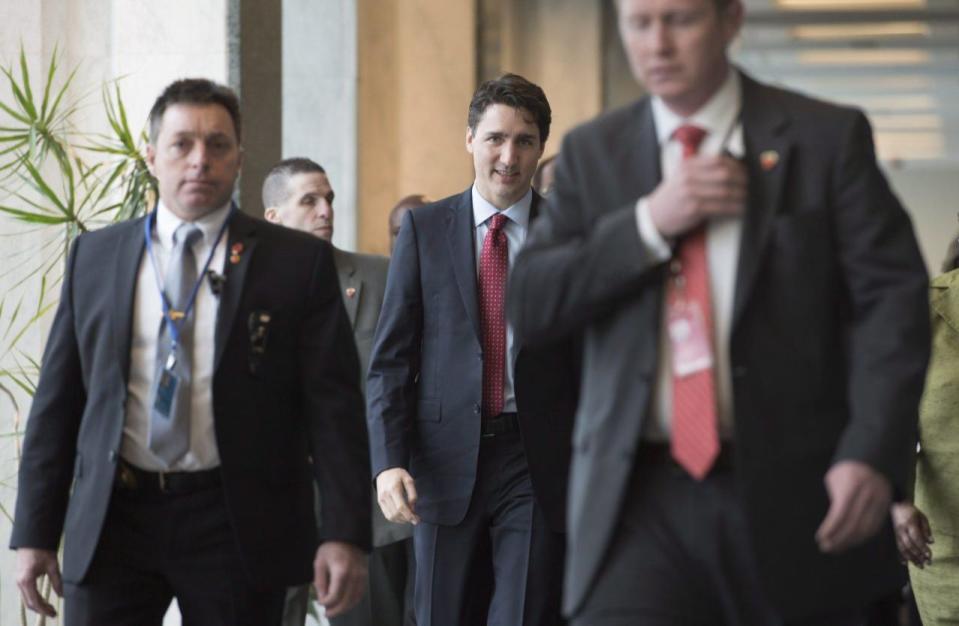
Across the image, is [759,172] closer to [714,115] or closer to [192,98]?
[714,115]

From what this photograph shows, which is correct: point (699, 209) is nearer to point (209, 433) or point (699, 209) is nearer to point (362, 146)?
point (209, 433)

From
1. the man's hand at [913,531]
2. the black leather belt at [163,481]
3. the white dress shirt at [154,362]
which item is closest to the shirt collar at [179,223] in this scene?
the white dress shirt at [154,362]

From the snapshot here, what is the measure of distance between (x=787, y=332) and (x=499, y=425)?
1.93 m

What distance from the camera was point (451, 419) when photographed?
4.83 m

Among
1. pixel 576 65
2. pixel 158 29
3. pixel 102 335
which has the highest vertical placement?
pixel 576 65

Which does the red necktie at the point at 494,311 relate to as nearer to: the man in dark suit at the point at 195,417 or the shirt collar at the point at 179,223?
the man in dark suit at the point at 195,417

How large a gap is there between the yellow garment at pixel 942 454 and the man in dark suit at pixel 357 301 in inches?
78.7

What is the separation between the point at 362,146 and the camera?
39.2ft

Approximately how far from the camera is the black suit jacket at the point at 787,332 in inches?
114

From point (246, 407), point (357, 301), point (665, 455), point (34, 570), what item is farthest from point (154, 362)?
point (357, 301)

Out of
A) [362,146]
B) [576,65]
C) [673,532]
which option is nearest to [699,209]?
[673,532]

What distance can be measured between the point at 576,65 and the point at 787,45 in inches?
252

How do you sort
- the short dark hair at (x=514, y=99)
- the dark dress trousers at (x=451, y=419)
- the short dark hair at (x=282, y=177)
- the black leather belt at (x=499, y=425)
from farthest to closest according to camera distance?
the short dark hair at (x=282, y=177) < the short dark hair at (x=514, y=99) < the black leather belt at (x=499, y=425) < the dark dress trousers at (x=451, y=419)

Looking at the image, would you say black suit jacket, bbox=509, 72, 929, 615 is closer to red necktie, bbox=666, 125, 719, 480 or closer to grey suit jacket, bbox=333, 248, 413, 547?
red necktie, bbox=666, 125, 719, 480
